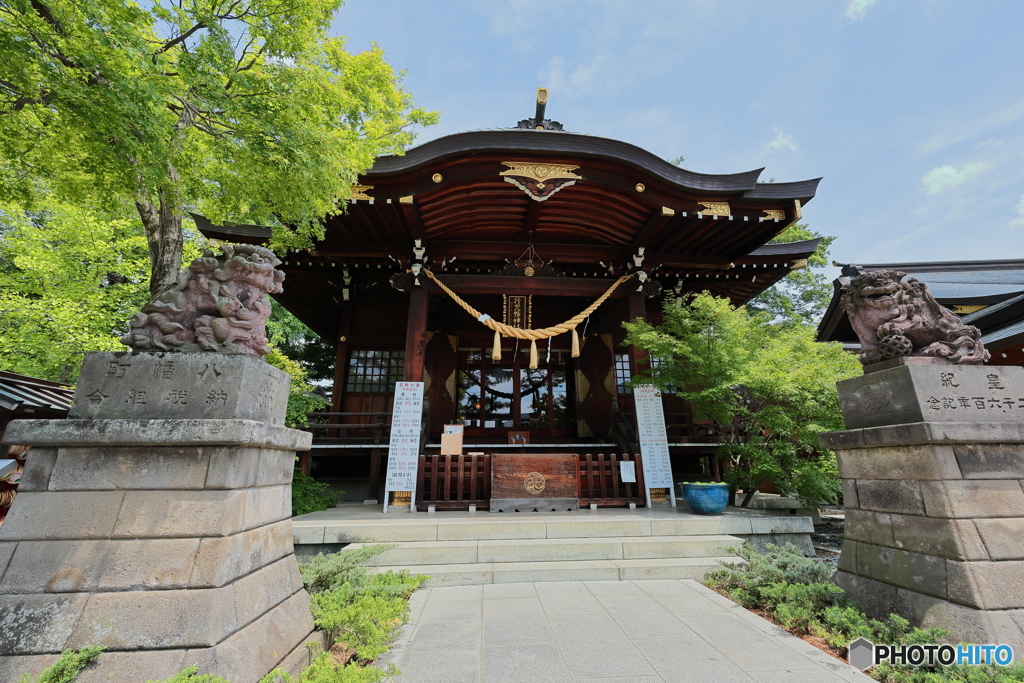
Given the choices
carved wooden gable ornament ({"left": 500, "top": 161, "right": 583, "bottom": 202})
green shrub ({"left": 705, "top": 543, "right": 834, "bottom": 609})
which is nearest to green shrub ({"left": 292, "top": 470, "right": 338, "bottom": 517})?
green shrub ({"left": 705, "top": 543, "right": 834, "bottom": 609})

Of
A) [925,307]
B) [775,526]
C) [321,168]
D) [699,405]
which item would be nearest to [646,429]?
[699,405]

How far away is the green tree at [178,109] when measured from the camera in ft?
11.6

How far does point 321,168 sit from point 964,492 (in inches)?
262

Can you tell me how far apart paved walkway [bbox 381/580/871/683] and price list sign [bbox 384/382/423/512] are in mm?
2688

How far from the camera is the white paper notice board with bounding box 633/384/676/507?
690 cm

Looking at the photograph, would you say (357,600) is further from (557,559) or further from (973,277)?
(973,277)

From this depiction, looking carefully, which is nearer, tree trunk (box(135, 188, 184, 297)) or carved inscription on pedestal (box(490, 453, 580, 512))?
tree trunk (box(135, 188, 184, 297))

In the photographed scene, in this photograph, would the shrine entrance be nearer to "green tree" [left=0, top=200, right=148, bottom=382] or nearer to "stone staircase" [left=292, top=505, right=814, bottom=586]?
"stone staircase" [left=292, top=505, right=814, bottom=586]

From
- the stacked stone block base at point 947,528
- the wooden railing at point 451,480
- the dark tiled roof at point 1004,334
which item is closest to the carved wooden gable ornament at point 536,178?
the wooden railing at point 451,480

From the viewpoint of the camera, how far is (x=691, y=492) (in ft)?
19.6

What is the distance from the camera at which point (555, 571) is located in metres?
4.32

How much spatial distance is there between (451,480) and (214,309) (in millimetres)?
5003

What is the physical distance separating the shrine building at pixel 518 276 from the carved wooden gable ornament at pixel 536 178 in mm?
24

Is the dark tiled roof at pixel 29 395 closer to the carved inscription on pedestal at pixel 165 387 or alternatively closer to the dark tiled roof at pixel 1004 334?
the carved inscription on pedestal at pixel 165 387
